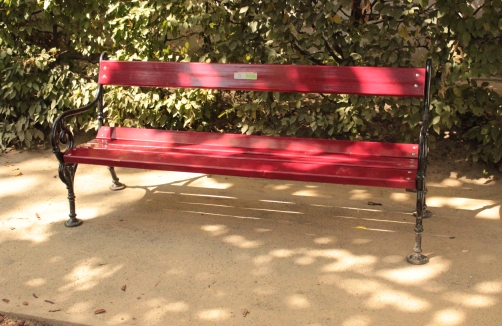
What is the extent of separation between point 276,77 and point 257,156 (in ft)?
1.99

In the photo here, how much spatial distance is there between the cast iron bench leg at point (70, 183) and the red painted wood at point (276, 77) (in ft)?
2.71

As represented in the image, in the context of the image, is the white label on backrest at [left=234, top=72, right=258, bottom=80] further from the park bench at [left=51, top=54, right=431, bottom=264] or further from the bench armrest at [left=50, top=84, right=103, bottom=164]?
the bench armrest at [left=50, top=84, right=103, bottom=164]

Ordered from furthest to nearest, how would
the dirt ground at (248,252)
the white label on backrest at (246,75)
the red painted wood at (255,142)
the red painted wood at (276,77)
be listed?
the white label on backrest at (246,75), the red painted wood at (255,142), the red painted wood at (276,77), the dirt ground at (248,252)

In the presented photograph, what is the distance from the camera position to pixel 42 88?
6328 mm

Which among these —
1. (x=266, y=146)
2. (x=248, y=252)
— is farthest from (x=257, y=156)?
(x=248, y=252)

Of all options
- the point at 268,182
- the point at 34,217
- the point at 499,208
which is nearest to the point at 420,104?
the point at 499,208

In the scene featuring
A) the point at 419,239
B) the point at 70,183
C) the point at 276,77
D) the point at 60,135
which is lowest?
the point at 419,239

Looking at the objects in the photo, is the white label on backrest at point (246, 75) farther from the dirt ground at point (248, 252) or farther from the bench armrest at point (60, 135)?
the bench armrest at point (60, 135)

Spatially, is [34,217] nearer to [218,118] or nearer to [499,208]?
[218,118]

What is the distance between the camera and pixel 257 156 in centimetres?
452

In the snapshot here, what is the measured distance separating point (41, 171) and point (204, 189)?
165cm

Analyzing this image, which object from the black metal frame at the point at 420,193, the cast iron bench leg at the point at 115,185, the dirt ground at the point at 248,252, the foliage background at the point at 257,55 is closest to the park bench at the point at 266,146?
the black metal frame at the point at 420,193

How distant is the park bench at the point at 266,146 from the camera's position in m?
4.08

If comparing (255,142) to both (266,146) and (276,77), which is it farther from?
(276,77)
